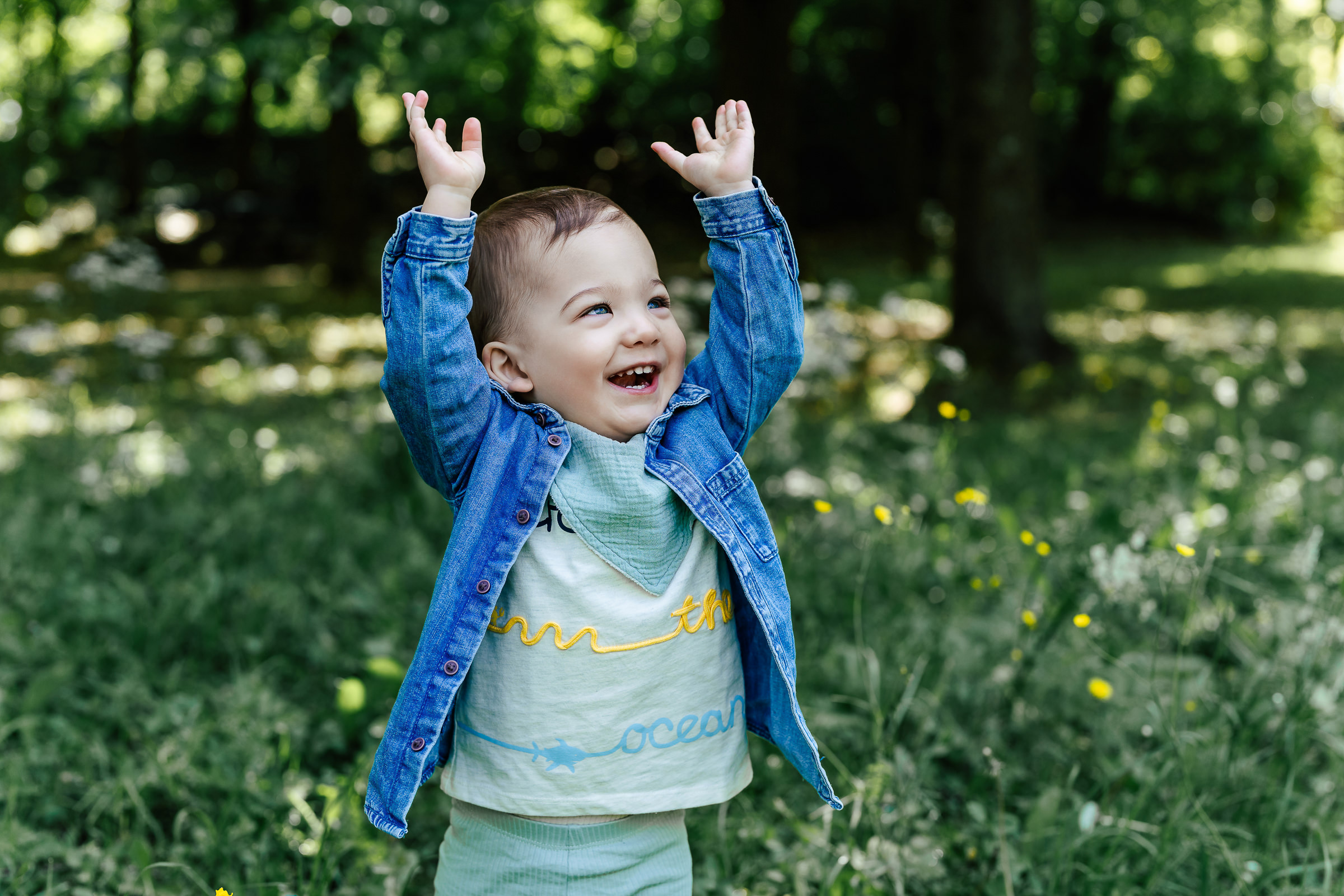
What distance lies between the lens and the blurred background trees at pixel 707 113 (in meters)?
4.45

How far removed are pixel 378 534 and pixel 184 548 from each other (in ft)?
2.13

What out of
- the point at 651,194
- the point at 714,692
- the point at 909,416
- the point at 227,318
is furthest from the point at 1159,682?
the point at 651,194

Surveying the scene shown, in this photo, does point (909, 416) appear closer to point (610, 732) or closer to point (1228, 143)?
point (610, 732)

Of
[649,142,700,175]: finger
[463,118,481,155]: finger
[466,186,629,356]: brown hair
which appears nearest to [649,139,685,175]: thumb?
[649,142,700,175]: finger

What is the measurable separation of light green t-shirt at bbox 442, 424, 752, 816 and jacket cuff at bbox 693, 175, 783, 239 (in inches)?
13.8

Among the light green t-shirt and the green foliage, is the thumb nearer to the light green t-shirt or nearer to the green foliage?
the light green t-shirt

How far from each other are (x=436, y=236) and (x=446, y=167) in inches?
3.7

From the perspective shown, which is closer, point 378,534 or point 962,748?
point 962,748

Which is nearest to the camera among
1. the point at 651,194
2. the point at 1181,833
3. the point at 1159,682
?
the point at 1181,833

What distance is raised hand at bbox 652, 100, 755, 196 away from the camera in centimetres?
171

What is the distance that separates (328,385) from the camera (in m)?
7.30

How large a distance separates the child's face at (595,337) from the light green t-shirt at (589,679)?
5cm

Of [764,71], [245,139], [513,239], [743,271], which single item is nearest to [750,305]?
[743,271]

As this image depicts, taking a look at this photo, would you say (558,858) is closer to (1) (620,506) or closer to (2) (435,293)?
(1) (620,506)
